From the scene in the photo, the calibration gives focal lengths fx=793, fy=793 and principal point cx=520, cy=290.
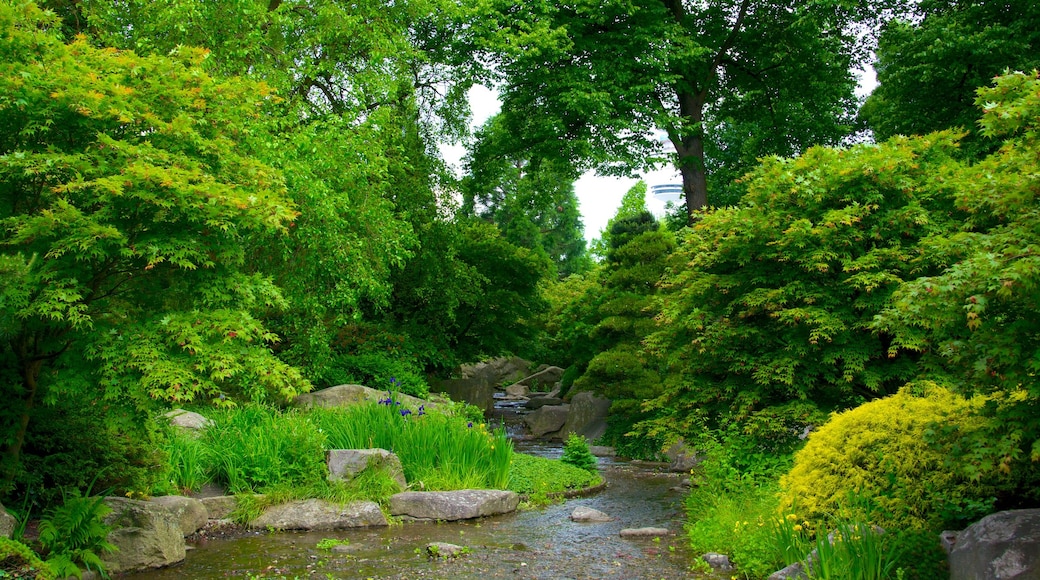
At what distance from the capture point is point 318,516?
820cm

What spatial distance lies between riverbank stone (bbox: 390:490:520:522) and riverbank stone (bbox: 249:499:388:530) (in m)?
0.34

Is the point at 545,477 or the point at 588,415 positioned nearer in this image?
the point at 545,477

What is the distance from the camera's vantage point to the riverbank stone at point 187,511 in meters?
7.35

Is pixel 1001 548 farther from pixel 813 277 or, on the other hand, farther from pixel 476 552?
pixel 813 277

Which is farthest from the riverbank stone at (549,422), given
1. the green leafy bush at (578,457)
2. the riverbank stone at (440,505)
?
the riverbank stone at (440,505)

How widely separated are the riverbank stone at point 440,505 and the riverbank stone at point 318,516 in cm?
34

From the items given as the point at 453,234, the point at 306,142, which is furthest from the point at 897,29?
the point at 306,142

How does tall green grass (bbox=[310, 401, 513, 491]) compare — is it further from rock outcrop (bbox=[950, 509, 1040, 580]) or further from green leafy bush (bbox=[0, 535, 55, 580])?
rock outcrop (bbox=[950, 509, 1040, 580])

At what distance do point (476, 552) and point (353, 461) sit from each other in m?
2.19

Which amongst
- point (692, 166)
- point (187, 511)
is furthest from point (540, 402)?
point (187, 511)

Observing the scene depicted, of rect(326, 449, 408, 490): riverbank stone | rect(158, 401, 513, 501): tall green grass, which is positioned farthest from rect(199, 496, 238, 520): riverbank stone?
rect(326, 449, 408, 490): riverbank stone

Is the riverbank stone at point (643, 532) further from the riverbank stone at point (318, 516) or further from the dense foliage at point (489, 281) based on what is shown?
the riverbank stone at point (318, 516)

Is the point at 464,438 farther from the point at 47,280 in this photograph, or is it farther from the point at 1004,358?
the point at 1004,358

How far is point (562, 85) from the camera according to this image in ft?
54.0
